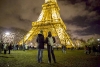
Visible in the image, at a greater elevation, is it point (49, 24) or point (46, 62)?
point (49, 24)

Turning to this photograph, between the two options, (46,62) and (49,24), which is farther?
(49,24)

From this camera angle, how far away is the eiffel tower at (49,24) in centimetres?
4525

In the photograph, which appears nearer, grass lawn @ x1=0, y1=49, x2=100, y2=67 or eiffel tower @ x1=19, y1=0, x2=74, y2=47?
grass lawn @ x1=0, y1=49, x2=100, y2=67

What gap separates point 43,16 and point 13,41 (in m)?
22.6

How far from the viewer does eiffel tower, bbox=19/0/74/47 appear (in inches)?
1781

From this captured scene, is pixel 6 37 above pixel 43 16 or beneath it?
beneath

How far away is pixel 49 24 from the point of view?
152 feet

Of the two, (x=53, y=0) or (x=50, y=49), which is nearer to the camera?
(x=50, y=49)

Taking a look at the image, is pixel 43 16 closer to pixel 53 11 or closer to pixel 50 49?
pixel 53 11

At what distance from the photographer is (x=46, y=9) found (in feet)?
161

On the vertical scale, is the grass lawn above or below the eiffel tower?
below

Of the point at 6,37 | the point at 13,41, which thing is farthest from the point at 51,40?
the point at 13,41

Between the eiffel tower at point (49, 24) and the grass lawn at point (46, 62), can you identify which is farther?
the eiffel tower at point (49, 24)

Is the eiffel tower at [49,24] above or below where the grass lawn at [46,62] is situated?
above
